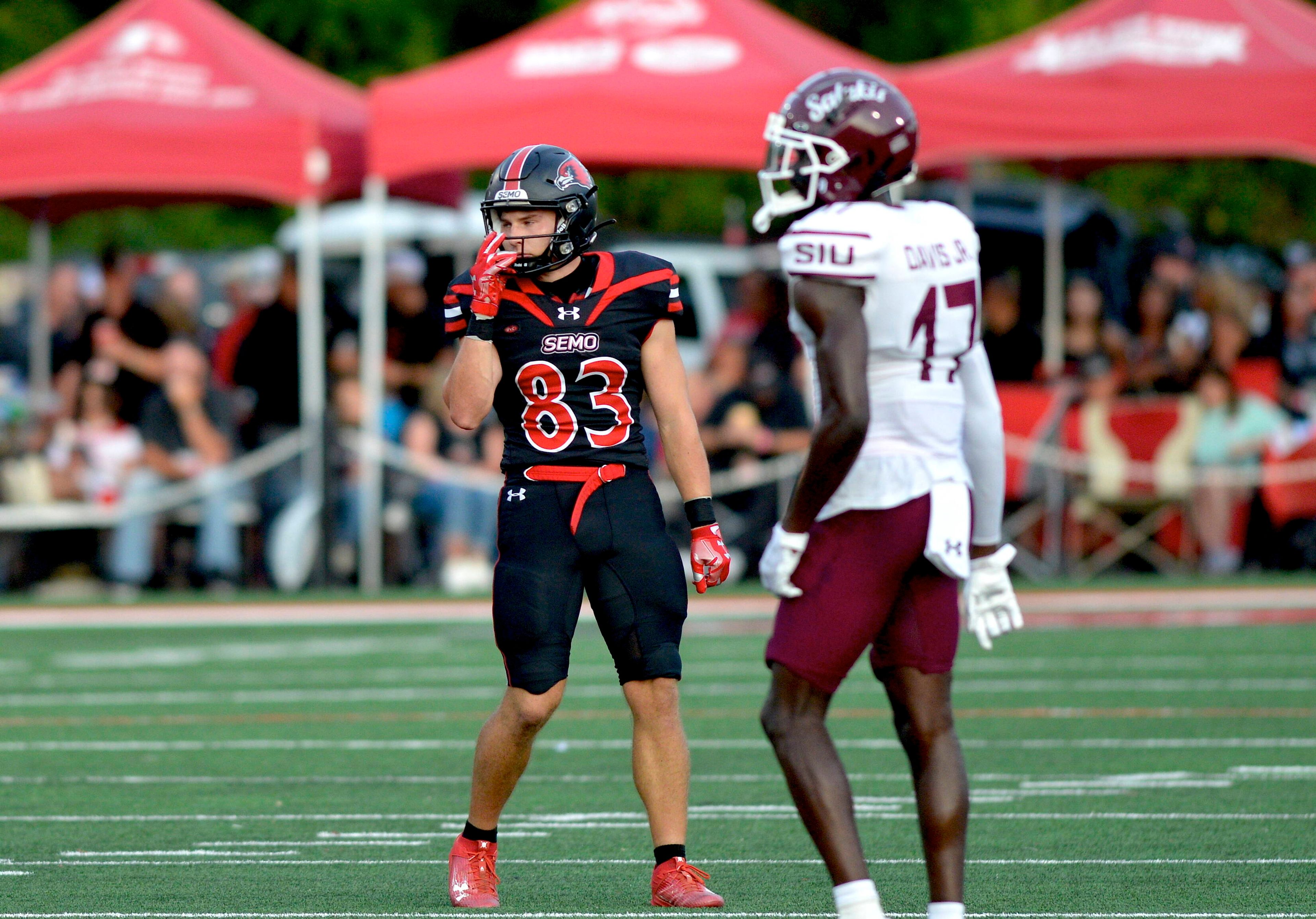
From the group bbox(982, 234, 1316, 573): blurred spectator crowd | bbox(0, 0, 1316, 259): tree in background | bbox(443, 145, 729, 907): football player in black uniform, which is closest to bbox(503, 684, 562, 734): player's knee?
bbox(443, 145, 729, 907): football player in black uniform

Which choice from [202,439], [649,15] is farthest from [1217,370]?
[202,439]

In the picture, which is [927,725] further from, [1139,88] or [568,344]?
[1139,88]

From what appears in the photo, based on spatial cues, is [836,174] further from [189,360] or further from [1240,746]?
[189,360]

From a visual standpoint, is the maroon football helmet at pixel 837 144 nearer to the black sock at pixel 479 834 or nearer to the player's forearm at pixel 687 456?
the player's forearm at pixel 687 456

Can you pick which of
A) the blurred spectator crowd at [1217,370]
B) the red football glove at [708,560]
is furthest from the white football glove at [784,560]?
the blurred spectator crowd at [1217,370]

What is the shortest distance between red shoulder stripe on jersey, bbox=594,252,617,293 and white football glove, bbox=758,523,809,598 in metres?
1.32

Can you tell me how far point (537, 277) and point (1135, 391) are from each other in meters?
11.2

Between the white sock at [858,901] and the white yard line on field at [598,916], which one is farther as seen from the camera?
the white yard line on field at [598,916]

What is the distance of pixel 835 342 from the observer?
4.81 m

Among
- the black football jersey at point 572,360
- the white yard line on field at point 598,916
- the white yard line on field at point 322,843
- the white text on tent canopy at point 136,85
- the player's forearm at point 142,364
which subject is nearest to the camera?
the white yard line on field at point 598,916

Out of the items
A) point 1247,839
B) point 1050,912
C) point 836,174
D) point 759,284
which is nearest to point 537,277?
point 836,174

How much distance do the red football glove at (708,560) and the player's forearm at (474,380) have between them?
636 mm

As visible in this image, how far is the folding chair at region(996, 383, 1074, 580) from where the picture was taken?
647 inches

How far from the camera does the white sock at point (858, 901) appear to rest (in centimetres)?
479
